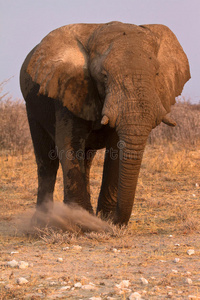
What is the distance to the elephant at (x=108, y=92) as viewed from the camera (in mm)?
4629

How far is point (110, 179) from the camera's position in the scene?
5.99 meters

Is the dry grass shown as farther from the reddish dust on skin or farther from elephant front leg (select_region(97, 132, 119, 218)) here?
elephant front leg (select_region(97, 132, 119, 218))

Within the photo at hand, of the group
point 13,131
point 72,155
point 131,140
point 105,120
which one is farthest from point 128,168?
point 13,131

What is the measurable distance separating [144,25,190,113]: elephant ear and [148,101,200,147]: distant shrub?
340 inches

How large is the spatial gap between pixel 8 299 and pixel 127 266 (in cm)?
120

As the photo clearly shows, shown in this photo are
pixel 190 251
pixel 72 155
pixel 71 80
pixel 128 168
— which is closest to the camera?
pixel 190 251

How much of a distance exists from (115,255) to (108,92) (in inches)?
62.8

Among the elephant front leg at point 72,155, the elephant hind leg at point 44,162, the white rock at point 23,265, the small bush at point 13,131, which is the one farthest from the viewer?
the small bush at point 13,131

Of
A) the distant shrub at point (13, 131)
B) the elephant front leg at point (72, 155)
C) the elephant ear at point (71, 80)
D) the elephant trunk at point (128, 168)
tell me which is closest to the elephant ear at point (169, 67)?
the elephant ear at point (71, 80)

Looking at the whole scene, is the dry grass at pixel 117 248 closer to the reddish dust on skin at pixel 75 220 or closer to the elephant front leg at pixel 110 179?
the reddish dust on skin at pixel 75 220

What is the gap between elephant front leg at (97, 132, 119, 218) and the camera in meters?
5.77

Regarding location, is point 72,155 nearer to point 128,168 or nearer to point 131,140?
point 128,168

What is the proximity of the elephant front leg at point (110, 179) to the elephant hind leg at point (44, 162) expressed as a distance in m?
1.02

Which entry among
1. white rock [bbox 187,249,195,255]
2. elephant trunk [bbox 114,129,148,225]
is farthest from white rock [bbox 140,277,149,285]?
elephant trunk [bbox 114,129,148,225]
